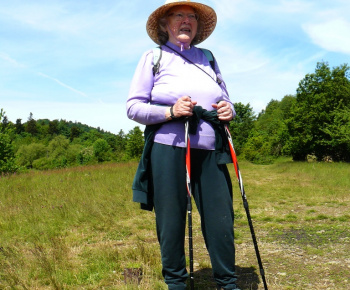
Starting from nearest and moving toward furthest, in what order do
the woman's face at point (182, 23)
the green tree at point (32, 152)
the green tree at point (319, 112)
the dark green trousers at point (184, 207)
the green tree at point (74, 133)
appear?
the dark green trousers at point (184, 207)
the woman's face at point (182, 23)
the green tree at point (319, 112)
the green tree at point (32, 152)
the green tree at point (74, 133)

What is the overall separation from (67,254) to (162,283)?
143 centimetres

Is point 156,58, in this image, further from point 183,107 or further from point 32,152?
point 32,152

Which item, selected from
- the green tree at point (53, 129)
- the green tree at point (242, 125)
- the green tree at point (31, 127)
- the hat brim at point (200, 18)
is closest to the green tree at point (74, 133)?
the green tree at point (53, 129)

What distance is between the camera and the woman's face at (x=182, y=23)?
8.46 feet

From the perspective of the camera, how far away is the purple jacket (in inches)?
97.9

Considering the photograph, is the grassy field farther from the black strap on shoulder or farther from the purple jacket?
the black strap on shoulder

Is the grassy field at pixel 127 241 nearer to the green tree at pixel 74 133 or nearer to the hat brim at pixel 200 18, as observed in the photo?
the hat brim at pixel 200 18

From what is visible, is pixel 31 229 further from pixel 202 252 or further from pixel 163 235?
pixel 163 235

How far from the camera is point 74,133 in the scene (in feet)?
500

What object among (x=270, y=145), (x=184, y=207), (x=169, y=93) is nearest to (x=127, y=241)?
(x=184, y=207)

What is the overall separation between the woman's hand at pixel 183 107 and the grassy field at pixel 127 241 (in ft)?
4.72

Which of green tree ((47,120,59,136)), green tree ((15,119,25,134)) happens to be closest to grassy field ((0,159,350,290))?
green tree ((15,119,25,134))

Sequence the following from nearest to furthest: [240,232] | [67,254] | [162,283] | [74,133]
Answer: [162,283], [67,254], [240,232], [74,133]

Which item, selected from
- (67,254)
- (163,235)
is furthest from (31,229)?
(163,235)
